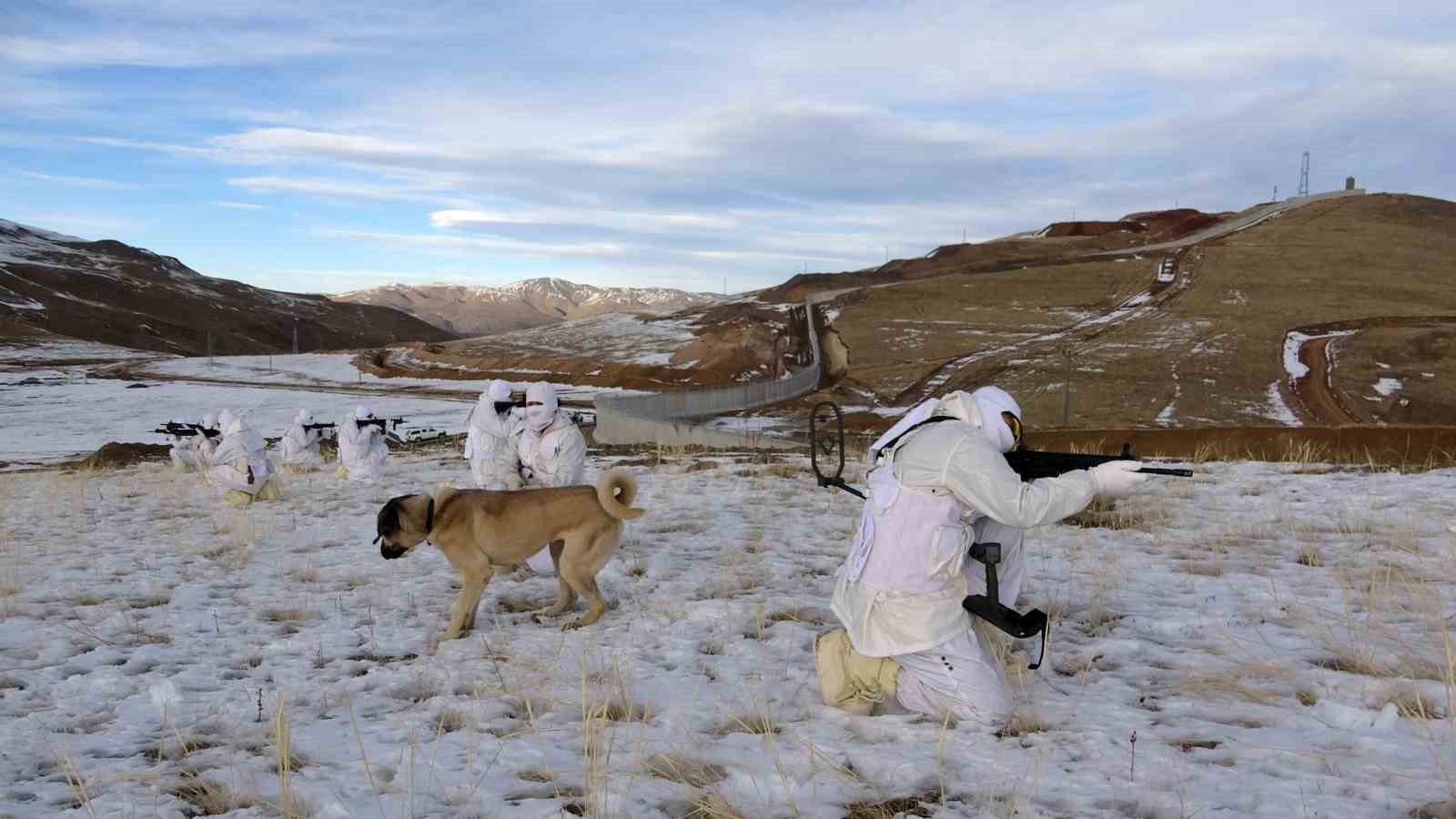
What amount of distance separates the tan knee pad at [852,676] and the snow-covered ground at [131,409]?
3521 cm

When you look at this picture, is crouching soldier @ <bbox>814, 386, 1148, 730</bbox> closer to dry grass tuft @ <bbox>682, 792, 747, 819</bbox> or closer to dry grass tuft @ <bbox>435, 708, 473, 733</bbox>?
dry grass tuft @ <bbox>682, 792, 747, 819</bbox>

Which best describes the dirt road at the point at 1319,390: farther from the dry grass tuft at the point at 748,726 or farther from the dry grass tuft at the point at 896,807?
the dry grass tuft at the point at 896,807

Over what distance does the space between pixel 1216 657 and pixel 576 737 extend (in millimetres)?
4070

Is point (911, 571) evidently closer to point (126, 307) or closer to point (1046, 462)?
point (1046, 462)

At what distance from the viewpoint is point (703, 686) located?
5.60 metres

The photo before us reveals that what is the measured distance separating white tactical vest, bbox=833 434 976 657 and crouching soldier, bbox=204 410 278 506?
1317 centimetres

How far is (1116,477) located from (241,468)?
47.6ft

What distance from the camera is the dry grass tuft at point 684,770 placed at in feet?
13.9

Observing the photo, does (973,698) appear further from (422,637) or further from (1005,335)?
(1005,335)

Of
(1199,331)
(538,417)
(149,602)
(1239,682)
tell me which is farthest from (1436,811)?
(1199,331)

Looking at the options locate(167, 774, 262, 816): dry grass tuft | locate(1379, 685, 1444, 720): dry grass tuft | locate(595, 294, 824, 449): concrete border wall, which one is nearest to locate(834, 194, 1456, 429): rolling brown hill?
locate(595, 294, 824, 449): concrete border wall

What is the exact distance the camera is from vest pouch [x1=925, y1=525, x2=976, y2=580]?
4.86 m

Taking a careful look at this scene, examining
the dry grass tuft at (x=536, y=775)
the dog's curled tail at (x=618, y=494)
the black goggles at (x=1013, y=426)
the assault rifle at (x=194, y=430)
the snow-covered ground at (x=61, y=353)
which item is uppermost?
the snow-covered ground at (x=61, y=353)

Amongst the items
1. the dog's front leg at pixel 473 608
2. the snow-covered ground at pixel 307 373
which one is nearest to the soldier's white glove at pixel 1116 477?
the dog's front leg at pixel 473 608
